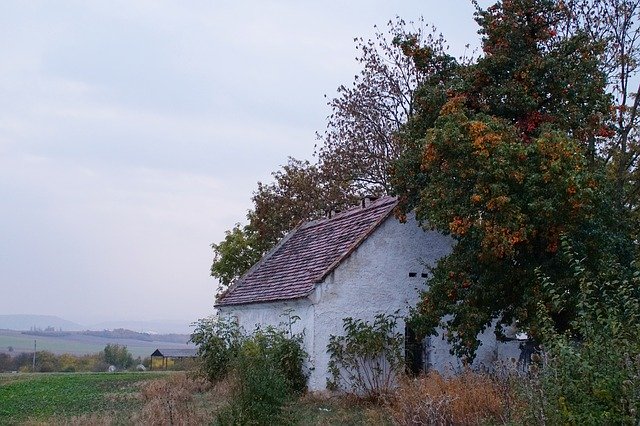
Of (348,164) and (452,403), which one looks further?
(348,164)

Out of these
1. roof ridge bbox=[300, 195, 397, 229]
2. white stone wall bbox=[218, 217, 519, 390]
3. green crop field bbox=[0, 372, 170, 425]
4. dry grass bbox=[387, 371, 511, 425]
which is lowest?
green crop field bbox=[0, 372, 170, 425]

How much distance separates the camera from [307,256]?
25.2 metres

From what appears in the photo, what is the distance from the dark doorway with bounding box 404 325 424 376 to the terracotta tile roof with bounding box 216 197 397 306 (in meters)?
2.96

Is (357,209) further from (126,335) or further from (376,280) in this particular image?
(126,335)

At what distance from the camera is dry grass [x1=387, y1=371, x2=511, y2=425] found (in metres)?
12.3

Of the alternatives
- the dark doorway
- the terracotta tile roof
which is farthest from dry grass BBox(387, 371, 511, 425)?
the terracotta tile roof

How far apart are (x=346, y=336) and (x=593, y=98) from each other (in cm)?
900

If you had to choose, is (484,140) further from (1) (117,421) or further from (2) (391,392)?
(1) (117,421)

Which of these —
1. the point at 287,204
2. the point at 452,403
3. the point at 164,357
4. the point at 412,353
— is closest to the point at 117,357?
the point at 164,357

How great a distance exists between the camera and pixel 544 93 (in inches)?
779

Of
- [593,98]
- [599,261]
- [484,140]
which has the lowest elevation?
[599,261]

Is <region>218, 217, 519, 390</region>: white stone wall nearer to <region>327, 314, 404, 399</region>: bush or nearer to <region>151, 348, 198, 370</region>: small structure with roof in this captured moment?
<region>327, 314, 404, 399</region>: bush

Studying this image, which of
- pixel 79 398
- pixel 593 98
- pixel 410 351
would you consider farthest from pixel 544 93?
pixel 79 398

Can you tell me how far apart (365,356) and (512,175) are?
6.67m
